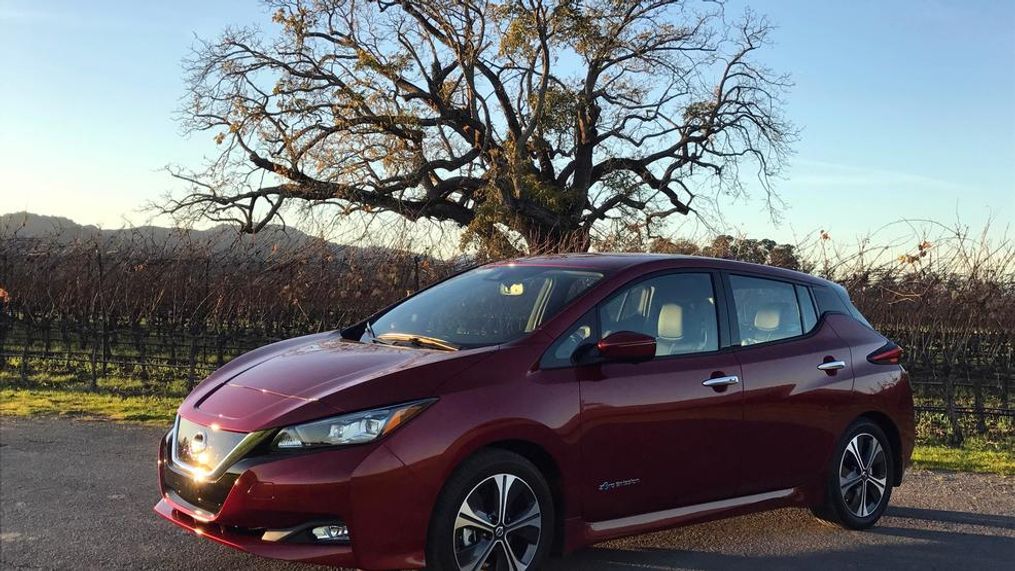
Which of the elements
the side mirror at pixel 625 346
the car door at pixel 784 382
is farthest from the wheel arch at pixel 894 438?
the side mirror at pixel 625 346

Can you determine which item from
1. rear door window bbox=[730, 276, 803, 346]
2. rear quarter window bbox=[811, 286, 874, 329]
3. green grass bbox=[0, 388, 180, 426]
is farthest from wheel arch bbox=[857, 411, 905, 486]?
green grass bbox=[0, 388, 180, 426]

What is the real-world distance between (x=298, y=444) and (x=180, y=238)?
397 inches

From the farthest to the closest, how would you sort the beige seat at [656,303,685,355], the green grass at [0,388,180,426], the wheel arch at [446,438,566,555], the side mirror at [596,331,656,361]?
1. the green grass at [0,388,180,426]
2. the beige seat at [656,303,685,355]
3. the side mirror at [596,331,656,361]
4. the wheel arch at [446,438,566,555]

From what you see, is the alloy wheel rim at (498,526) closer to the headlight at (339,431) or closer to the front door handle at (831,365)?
the headlight at (339,431)

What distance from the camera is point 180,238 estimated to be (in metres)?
12.9

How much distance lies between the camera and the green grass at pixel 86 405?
902 centimetres

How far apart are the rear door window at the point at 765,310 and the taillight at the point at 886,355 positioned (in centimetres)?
64

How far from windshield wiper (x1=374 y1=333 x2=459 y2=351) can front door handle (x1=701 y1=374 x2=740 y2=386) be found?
4.82 ft

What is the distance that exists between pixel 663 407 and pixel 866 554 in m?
1.69

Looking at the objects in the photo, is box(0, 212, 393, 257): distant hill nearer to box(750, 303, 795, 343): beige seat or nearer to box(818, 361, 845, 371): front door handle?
box(750, 303, 795, 343): beige seat

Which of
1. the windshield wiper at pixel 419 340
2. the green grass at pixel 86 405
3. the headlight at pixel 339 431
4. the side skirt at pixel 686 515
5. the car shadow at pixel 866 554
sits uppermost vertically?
the windshield wiper at pixel 419 340

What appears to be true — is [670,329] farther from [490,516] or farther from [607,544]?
[490,516]

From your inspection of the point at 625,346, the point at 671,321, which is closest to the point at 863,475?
the point at 671,321

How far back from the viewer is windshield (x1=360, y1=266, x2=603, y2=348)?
4.64 meters
